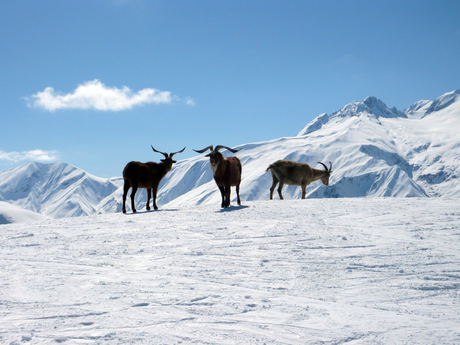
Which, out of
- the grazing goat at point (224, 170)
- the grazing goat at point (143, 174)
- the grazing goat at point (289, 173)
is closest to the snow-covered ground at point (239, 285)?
the grazing goat at point (224, 170)

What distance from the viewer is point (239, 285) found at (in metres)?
5.13

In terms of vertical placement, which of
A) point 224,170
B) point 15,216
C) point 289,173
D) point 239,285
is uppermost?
point 224,170

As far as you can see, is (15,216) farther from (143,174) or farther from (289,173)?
(289,173)

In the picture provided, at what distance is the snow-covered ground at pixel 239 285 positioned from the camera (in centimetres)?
376

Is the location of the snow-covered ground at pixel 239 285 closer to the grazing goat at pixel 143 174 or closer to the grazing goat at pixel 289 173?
the grazing goat at pixel 143 174

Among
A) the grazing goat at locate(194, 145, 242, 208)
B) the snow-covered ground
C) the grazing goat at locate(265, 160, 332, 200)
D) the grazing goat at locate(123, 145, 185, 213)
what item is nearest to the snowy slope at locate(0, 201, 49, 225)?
the grazing goat at locate(123, 145, 185, 213)

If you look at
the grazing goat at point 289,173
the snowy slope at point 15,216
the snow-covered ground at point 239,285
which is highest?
the grazing goat at point 289,173

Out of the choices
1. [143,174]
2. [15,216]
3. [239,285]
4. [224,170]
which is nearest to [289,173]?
[224,170]

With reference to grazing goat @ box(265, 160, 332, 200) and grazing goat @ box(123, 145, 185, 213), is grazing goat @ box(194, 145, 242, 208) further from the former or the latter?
grazing goat @ box(265, 160, 332, 200)

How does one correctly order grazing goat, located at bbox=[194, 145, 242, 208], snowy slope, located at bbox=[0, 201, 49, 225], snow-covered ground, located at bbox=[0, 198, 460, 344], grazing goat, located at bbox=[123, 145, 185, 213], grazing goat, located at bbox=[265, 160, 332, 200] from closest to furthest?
snow-covered ground, located at bbox=[0, 198, 460, 344] → grazing goat, located at bbox=[194, 145, 242, 208] → grazing goat, located at bbox=[123, 145, 185, 213] → grazing goat, located at bbox=[265, 160, 332, 200] → snowy slope, located at bbox=[0, 201, 49, 225]

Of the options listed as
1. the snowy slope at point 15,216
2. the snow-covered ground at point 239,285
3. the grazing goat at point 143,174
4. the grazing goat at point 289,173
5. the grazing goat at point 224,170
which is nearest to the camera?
the snow-covered ground at point 239,285

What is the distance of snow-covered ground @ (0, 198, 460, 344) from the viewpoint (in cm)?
376

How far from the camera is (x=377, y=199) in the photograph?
48.2 ft

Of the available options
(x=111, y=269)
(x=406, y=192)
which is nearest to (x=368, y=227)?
(x=111, y=269)
